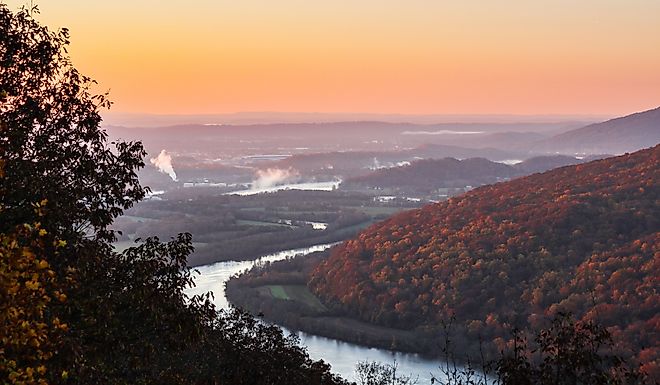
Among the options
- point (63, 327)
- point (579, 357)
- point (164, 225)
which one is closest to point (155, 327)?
point (63, 327)

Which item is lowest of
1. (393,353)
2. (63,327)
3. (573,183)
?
(393,353)

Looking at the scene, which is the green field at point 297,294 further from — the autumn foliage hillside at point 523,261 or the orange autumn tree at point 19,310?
the orange autumn tree at point 19,310

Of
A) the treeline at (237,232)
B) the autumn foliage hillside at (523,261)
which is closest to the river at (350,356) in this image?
the autumn foliage hillside at (523,261)

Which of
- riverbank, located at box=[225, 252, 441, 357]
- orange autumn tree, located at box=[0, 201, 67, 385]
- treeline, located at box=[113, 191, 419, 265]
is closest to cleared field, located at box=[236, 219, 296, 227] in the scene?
treeline, located at box=[113, 191, 419, 265]

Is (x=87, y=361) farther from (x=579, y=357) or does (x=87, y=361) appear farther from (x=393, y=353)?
(x=393, y=353)

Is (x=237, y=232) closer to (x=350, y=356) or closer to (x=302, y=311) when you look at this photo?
(x=302, y=311)

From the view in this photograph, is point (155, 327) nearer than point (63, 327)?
No

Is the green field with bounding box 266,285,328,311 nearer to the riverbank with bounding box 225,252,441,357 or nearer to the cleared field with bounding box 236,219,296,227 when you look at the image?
the riverbank with bounding box 225,252,441,357
